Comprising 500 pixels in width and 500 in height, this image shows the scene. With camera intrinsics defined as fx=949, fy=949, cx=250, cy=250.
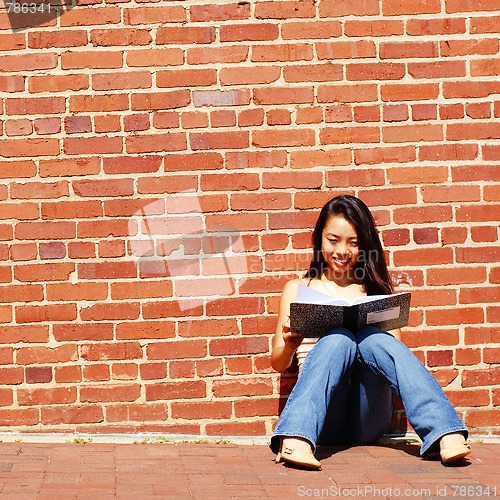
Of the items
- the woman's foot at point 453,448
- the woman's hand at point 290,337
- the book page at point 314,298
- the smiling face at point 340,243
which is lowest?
the woman's foot at point 453,448

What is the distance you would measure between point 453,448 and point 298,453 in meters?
0.66

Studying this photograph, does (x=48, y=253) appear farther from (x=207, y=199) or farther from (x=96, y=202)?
(x=207, y=199)

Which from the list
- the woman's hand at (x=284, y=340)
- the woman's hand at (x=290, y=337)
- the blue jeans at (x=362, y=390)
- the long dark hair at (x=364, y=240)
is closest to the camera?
the blue jeans at (x=362, y=390)

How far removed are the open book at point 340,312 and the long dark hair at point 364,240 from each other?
378 mm

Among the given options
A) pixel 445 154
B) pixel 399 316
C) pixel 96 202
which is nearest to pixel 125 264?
pixel 96 202

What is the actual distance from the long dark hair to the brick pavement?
0.81 m

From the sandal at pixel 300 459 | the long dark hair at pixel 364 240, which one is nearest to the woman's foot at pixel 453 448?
the sandal at pixel 300 459

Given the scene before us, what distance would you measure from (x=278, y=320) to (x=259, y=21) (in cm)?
→ 151

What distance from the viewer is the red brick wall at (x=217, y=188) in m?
4.76

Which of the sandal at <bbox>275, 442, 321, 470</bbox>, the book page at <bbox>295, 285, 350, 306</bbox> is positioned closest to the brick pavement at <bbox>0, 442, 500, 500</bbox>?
the sandal at <bbox>275, 442, 321, 470</bbox>

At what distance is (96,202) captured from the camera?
4.77 metres

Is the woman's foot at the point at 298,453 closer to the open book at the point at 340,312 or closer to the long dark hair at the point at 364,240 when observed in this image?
the open book at the point at 340,312

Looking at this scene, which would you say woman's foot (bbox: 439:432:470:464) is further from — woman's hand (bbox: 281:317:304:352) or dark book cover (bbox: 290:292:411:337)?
woman's hand (bbox: 281:317:304:352)

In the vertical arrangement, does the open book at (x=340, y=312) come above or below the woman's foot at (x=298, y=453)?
above
